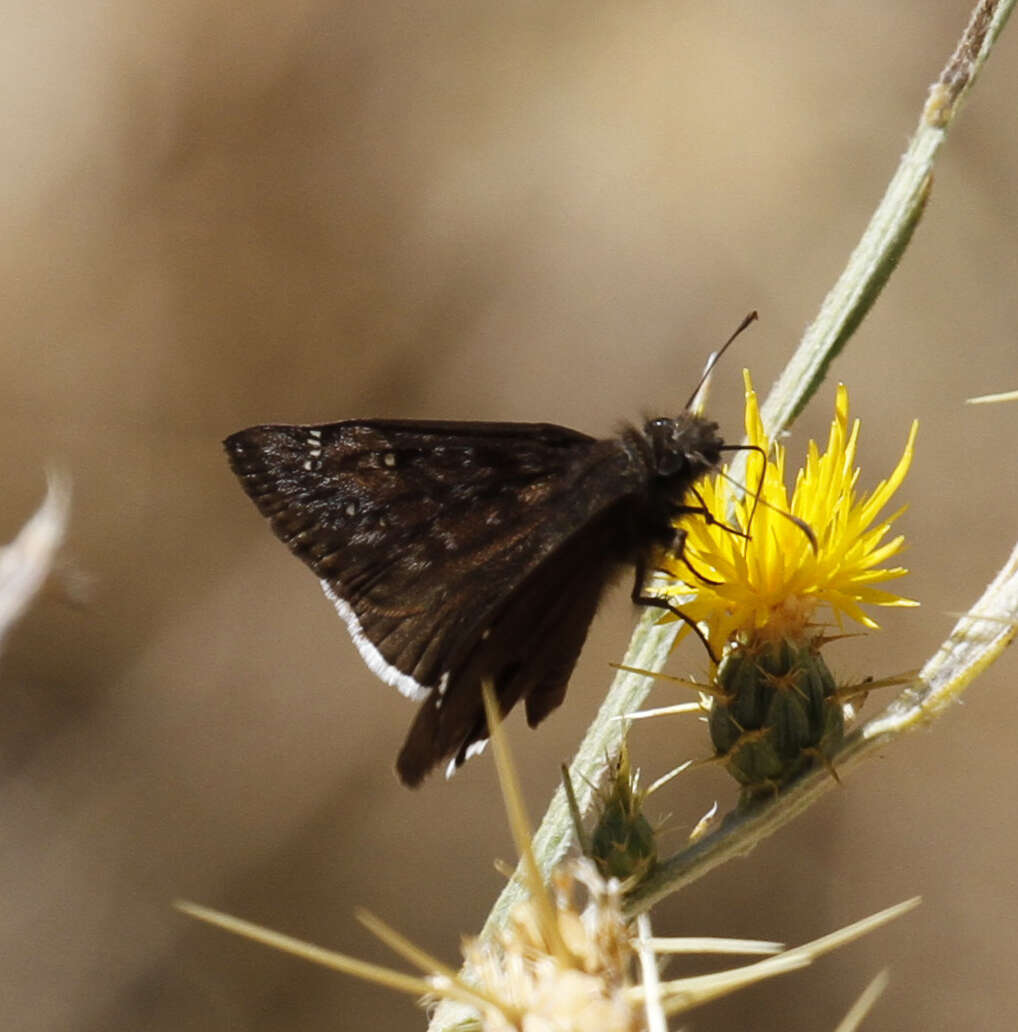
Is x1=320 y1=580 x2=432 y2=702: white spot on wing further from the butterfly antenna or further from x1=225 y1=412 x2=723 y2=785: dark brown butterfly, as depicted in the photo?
the butterfly antenna

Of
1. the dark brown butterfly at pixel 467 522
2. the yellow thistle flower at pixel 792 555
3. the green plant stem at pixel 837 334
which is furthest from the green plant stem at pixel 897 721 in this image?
the dark brown butterfly at pixel 467 522

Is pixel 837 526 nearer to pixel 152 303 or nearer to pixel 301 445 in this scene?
pixel 301 445

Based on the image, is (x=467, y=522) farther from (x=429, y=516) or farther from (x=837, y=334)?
(x=837, y=334)

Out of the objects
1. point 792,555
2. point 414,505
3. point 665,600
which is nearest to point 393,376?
point 414,505

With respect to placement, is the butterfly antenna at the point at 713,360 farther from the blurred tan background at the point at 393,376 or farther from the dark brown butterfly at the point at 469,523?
the blurred tan background at the point at 393,376

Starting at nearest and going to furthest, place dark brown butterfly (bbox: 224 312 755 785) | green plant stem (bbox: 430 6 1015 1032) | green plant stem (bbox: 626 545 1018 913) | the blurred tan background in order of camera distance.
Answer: green plant stem (bbox: 626 545 1018 913) → green plant stem (bbox: 430 6 1015 1032) → dark brown butterfly (bbox: 224 312 755 785) → the blurred tan background

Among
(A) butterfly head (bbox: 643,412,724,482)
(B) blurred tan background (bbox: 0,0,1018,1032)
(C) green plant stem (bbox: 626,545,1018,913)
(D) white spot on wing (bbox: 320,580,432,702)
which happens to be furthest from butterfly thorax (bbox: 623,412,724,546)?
(B) blurred tan background (bbox: 0,0,1018,1032)
